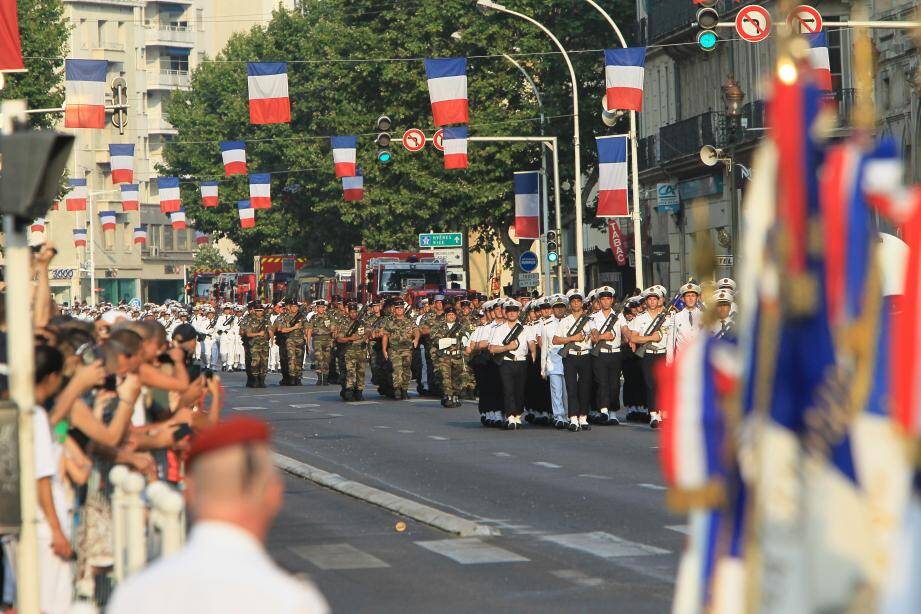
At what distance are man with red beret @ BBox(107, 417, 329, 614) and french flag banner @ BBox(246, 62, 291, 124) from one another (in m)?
35.5

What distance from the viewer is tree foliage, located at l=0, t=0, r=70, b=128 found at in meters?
58.7

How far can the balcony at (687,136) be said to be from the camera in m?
52.3

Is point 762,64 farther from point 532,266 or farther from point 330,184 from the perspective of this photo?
point 330,184

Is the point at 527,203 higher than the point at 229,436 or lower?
higher

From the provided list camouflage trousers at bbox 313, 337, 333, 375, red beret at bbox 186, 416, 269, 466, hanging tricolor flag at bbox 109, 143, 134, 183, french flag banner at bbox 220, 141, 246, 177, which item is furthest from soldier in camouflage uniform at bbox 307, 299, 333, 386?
red beret at bbox 186, 416, 269, 466

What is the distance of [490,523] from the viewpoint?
598 inches

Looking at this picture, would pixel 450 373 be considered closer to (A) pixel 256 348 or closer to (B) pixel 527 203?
(A) pixel 256 348

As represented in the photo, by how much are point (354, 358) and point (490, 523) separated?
19563 mm

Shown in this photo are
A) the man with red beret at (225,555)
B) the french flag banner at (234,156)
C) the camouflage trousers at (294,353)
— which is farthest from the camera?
the french flag banner at (234,156)

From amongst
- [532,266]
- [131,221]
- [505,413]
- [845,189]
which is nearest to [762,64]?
[532,266]

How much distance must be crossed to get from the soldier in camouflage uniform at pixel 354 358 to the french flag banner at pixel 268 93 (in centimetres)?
599

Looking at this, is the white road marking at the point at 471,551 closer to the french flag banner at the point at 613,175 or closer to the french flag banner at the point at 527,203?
the french flag banner at the point at 613,175

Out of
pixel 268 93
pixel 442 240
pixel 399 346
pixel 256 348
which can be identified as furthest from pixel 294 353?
pixel 442 240

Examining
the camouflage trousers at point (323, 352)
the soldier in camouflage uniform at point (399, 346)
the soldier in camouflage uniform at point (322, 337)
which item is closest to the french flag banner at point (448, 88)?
the soldier in camouflage uniform at point (322, 337)
